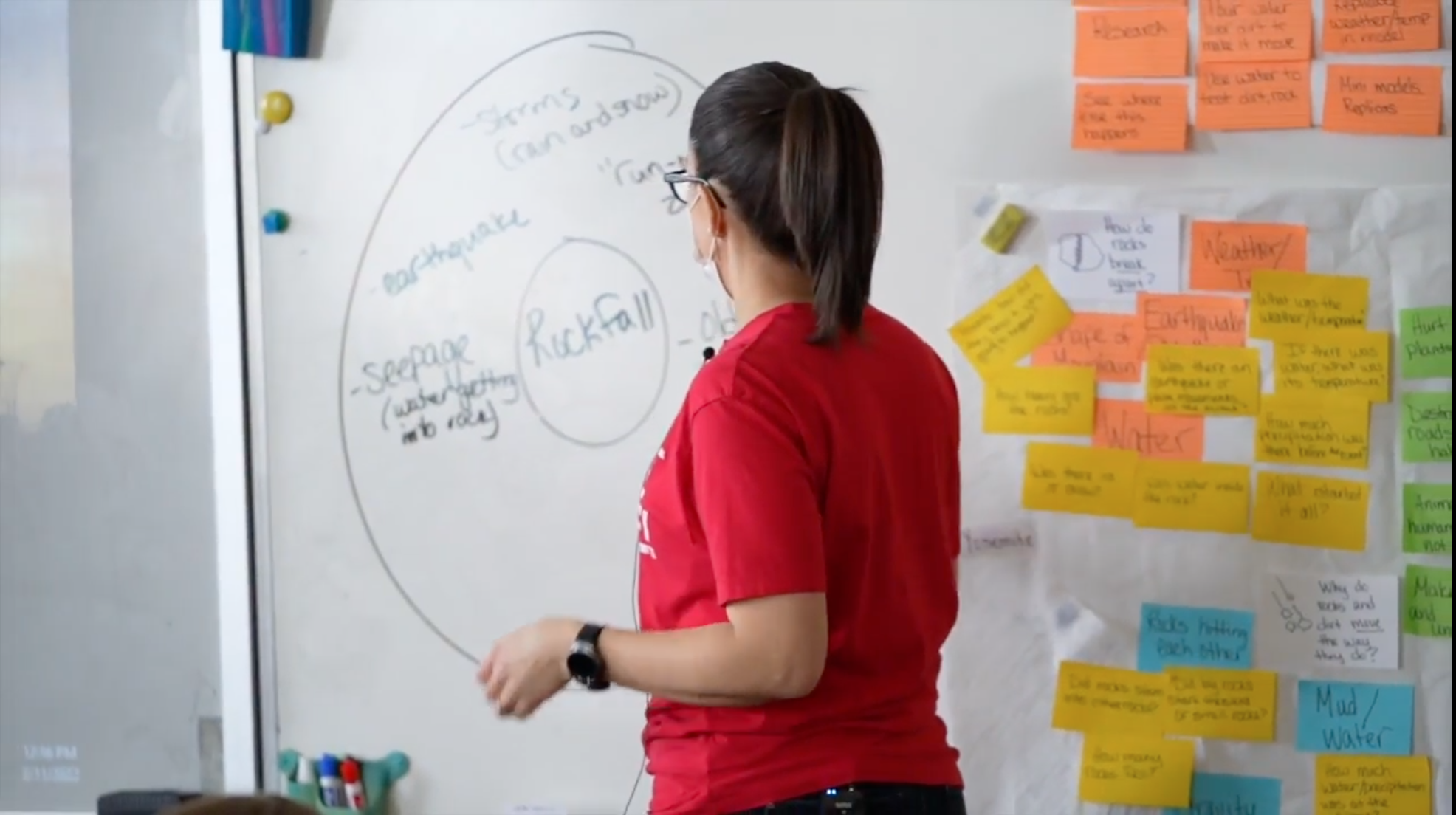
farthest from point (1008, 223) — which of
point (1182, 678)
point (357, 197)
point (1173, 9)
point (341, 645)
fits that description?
point (341, 645)

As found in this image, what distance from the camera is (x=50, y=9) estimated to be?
1713 mm

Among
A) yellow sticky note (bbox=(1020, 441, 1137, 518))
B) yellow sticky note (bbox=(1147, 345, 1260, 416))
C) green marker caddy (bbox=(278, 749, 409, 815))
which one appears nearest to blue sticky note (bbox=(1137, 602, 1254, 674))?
yellow sticky note (bbox=(1020, 441, 1137, 518))

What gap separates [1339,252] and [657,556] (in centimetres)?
92

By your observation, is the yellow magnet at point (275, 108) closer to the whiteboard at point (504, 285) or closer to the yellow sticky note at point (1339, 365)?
the whiteboard at point (504, 285)

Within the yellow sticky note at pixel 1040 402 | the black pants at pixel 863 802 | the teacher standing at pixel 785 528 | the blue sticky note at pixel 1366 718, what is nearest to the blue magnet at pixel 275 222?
the teacher standing at pixel 785 528

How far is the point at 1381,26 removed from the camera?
Result: 1.47 metres

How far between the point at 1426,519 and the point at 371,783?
→ 1.31 metres

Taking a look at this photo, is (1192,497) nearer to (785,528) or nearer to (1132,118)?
(1132,118)

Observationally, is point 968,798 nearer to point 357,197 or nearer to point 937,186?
point 937,186

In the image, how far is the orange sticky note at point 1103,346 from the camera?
4.97 ft

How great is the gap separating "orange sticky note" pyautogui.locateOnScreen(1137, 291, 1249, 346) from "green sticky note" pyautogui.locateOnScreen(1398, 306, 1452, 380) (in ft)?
0.58

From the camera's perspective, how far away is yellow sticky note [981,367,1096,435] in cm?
151

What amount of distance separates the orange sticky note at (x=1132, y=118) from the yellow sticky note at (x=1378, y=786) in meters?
0.73

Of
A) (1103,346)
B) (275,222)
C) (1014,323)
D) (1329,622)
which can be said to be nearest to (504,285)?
(275,222)
